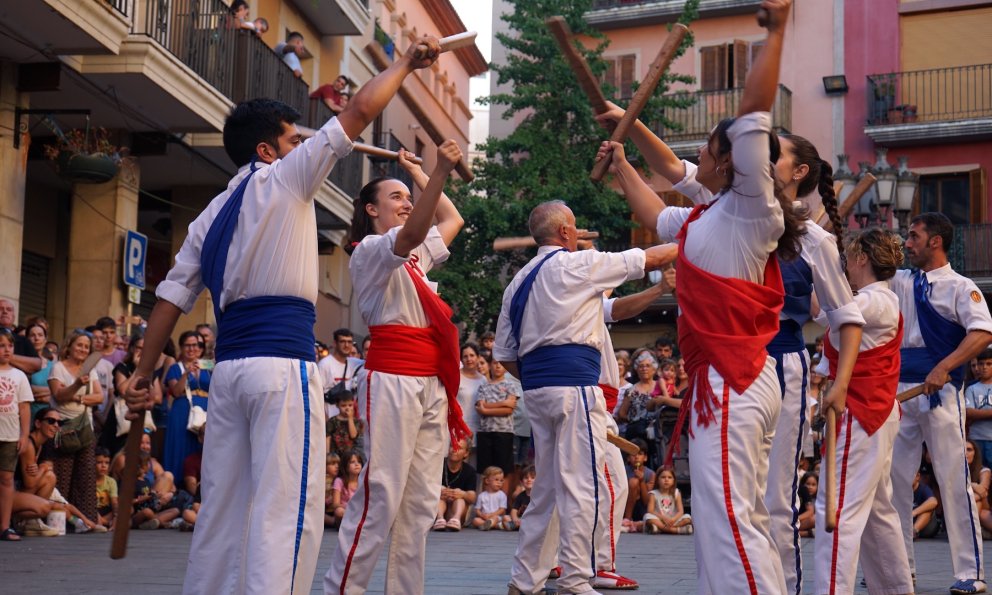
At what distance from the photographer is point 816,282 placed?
20.4ft

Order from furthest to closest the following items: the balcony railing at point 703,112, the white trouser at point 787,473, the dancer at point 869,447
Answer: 1. the balcony railing at point 703,112
2. the dancer at point 869,447
3. the white trouser at point 787,473

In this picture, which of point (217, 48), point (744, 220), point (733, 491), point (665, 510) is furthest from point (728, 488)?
point (217, 48)

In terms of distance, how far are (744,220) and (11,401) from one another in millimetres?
8766

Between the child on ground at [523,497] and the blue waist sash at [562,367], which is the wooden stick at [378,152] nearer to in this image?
the blue waist sash at [562,367]

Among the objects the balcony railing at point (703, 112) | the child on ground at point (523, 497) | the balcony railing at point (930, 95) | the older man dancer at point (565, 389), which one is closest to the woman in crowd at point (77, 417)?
the child on ground at point (523, 497)

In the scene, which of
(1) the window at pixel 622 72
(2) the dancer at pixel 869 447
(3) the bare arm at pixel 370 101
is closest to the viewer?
(3) the bare arm at pixel 370 101

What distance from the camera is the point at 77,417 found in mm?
12984

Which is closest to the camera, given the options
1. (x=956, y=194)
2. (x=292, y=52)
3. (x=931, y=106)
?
(x=292, y=52)

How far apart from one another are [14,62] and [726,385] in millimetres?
12384

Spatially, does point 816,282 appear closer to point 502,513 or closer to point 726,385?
point 726,385

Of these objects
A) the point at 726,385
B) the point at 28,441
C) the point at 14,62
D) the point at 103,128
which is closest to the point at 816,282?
the point at 726,385

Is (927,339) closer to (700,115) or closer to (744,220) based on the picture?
(744,220)

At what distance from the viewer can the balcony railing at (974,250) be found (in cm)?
2930

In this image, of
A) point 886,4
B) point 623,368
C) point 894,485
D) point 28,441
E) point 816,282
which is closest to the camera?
point 816,282
